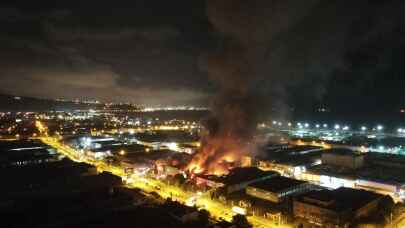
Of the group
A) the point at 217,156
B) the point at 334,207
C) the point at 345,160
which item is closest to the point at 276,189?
the point at 334,207

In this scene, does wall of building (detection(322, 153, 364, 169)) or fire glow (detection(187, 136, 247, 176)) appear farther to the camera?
wall of building (detection(322, 153, 364, 169))

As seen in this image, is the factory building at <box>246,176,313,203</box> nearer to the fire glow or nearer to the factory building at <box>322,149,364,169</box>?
the fire glow

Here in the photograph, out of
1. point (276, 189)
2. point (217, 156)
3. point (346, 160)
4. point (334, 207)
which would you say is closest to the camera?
point (334, 207)

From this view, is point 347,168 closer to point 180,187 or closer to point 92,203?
point 180,187

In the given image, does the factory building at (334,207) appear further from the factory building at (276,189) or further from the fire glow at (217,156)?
the fire glow at (217,156)

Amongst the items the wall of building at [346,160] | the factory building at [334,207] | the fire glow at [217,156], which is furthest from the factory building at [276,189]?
the wall of building at [346,160]

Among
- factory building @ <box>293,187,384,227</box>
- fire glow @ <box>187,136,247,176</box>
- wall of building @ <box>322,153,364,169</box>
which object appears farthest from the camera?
wall of building @ <box>322,153,364,169</box>

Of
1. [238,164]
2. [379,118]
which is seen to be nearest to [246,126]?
[238,164]

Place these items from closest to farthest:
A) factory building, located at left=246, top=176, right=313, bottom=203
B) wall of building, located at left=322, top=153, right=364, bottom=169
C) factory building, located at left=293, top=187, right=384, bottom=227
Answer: factory building, located at left=293, top=187, right=384, bottom=227 < factory building, located at left=246, top=176, right=313, bottom=203 < wall of building, located at left=322, top=153, right=364, bottom=169

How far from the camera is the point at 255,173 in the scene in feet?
100.0

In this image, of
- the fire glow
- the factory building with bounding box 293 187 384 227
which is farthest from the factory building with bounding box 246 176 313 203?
the fire glow

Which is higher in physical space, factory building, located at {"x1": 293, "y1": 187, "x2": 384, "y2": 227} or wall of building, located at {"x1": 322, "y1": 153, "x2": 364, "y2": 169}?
wall of building, located at {"x1": 322, "y1": 153, "x2": 364, "y2": 169}

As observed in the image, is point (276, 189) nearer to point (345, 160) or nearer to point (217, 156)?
point (217, 156)

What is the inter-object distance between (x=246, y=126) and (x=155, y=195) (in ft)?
54.7
